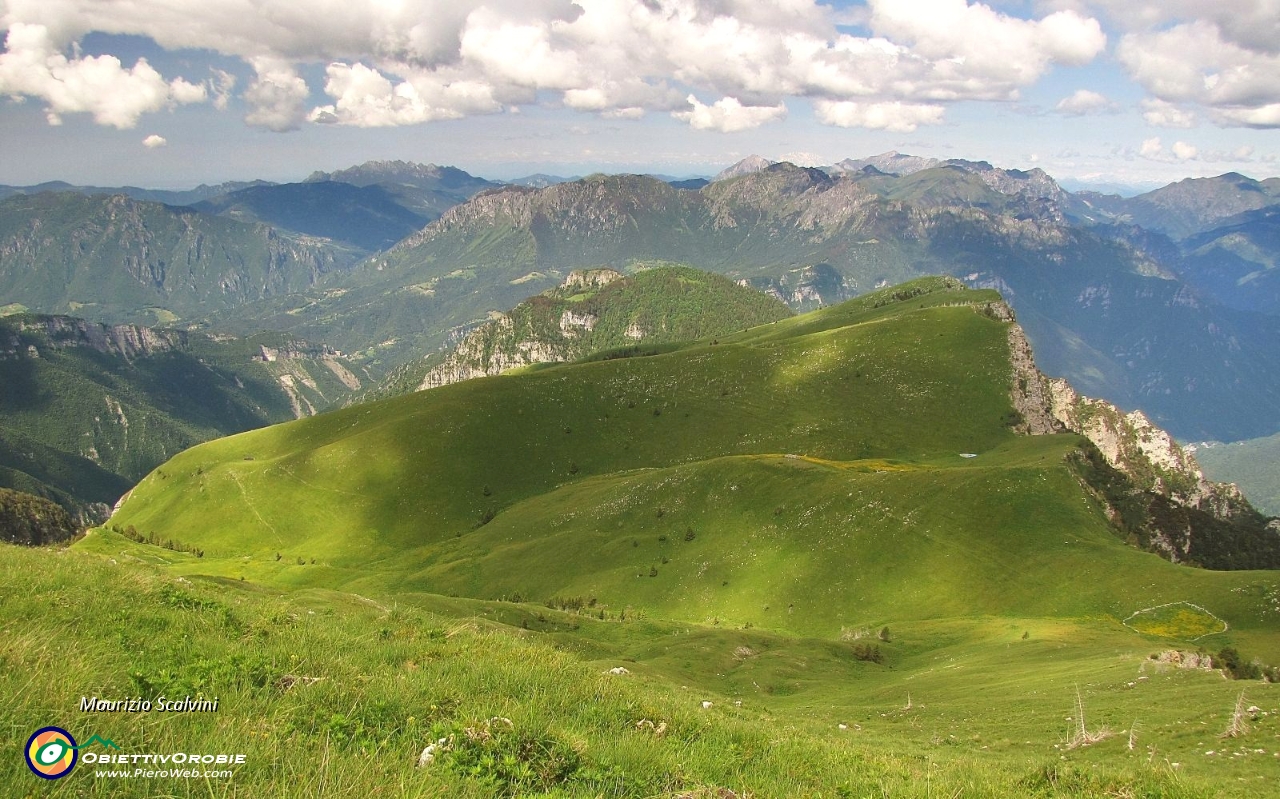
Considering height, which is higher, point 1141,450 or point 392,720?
point 392,720

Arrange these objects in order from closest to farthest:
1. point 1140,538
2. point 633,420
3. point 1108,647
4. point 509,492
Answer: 1. point 1108,647
2. point 1140,538
3. point 509,492
4. point 633,420

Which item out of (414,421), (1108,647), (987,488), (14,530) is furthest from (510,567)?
(14,530)

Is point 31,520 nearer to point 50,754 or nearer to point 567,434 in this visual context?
point 567,434

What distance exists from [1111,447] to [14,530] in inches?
9462

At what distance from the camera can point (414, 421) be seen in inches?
5571

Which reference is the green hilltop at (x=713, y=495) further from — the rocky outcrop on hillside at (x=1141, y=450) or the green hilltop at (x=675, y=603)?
the rocky outcrop on hillside at (x=1141, y=450)

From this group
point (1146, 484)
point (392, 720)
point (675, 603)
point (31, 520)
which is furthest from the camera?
point (31, 520)

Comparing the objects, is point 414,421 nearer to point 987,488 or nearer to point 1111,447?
point 987,488

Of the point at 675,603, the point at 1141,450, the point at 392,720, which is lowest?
the point at 675,603

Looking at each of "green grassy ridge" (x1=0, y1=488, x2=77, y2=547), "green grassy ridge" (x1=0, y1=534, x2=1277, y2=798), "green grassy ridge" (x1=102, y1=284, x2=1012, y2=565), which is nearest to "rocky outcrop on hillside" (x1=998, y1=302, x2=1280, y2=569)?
"green grassy ridge" (x1=102, y1=284, x2=1012, y2=565)

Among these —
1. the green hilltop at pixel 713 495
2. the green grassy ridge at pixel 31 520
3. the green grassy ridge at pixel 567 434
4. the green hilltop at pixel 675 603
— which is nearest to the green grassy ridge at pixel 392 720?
the green hilltop at pixel 675 603

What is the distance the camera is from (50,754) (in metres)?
4.96

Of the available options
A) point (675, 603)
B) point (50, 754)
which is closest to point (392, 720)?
point (50, 754)

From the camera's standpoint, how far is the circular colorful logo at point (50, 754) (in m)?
4.88
